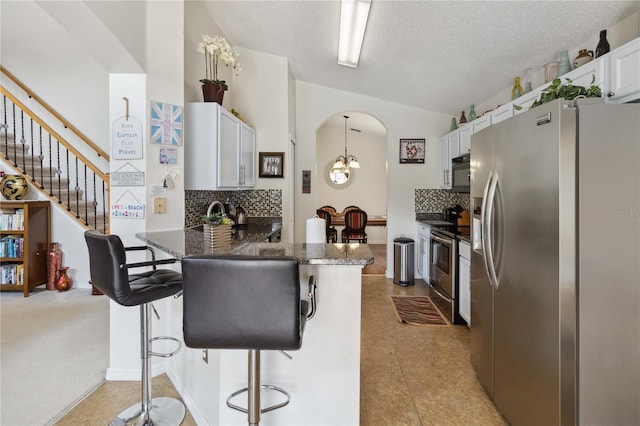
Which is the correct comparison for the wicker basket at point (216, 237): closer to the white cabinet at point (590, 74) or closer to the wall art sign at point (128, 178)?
the wall art sign at point (128, 178)

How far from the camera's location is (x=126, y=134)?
8.05 ft

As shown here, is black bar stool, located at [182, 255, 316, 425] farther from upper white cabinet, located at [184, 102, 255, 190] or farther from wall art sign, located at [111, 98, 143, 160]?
upper white cabinet, located at [184, 102, 255, 190]

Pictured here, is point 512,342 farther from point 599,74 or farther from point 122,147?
point 122,147

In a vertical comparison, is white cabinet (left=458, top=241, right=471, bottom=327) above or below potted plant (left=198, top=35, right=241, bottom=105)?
below

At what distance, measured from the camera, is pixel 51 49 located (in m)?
5.15

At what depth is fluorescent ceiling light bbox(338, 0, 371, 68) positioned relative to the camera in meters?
2.67

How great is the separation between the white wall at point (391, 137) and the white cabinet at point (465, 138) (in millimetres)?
897

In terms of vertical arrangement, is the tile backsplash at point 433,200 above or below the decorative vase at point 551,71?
below

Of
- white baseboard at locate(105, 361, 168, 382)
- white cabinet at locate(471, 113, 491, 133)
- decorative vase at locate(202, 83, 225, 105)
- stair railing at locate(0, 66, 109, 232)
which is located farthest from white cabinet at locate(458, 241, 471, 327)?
stair railing at locate(0, 66, 109, 232)

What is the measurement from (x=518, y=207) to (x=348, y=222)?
16.1ft

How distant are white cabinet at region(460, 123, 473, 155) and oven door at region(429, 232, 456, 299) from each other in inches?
43.0

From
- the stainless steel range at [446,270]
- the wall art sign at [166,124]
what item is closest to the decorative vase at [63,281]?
the wall art sign at [166,124]

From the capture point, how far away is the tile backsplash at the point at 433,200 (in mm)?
5137

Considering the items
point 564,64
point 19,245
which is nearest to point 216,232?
point 564,64
